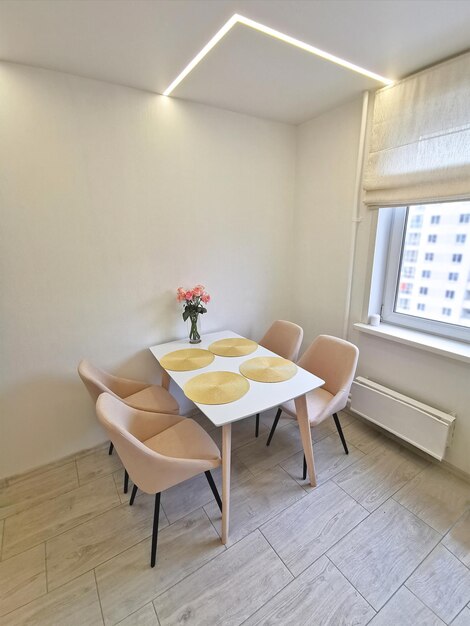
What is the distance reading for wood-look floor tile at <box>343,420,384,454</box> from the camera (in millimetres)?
2080

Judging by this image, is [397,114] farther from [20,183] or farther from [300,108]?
[20,183]

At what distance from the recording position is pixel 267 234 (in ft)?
8.56

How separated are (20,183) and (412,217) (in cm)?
251

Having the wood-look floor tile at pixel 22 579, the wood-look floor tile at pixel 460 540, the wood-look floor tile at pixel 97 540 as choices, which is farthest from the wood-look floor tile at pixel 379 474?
the wood-look floor tile at pixel 22 579

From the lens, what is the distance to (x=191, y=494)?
5.65 ft

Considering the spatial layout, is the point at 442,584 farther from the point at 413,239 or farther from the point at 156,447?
the point at 413,239

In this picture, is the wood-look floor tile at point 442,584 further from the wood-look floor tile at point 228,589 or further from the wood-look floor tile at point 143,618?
the wood-look floor tile at point 143,618

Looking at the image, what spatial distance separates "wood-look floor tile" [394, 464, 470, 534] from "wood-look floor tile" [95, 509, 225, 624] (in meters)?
1.13

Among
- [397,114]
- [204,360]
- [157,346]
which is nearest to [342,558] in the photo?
[204,360]

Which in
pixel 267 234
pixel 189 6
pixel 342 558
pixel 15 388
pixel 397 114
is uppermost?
pixel 189 6

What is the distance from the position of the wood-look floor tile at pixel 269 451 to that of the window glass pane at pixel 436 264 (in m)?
1.28

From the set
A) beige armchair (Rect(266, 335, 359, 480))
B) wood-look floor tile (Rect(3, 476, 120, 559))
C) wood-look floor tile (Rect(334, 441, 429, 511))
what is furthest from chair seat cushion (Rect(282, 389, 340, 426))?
wood-look floor tile (Rect(3, 476, 120, 559))

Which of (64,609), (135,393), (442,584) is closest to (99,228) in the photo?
(135,393)

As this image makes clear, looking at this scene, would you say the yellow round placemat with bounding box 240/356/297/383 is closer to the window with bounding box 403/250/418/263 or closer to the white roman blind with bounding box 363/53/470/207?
the window with bounding box 403/250/418/263
